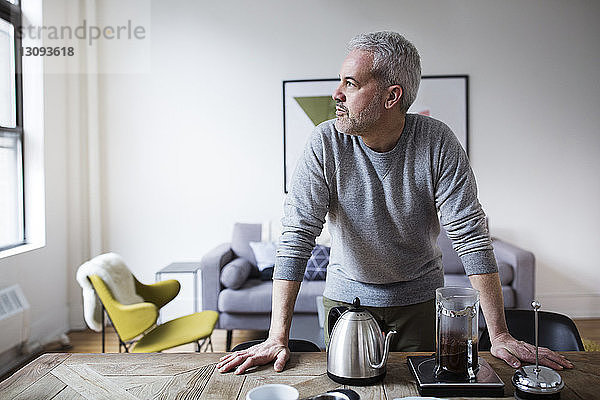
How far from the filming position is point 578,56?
183 inches

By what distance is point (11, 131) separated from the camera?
3.92 meters

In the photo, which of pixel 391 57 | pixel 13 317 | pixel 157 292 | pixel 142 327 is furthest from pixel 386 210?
pixel 13 317

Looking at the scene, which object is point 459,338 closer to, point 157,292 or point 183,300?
point 157,292

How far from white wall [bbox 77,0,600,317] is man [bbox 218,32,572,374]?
10.1 feet

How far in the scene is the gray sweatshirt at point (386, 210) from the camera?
5.38ft

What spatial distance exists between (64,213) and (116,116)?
87 centimetres

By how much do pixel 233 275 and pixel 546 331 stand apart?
243 cm

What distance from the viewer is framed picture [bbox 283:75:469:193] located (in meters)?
4.70

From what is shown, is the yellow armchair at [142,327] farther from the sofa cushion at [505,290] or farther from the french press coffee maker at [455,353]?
the french press coffee maker at [455,353]

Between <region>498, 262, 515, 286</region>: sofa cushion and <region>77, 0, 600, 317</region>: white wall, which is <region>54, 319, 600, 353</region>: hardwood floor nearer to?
<region>77, 0, 600, 317</region>: white wall

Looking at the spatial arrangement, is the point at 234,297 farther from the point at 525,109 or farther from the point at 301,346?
the point at 525,109

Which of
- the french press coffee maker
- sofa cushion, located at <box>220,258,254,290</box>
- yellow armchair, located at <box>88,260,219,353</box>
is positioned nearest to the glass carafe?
the french press coffee maker

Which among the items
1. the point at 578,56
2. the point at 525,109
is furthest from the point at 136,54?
the point at 578,56

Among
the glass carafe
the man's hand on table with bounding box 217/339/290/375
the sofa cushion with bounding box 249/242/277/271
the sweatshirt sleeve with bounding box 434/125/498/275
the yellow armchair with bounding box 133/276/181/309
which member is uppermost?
the sweatshirt sleeve with bounding box 434/125/498/275
